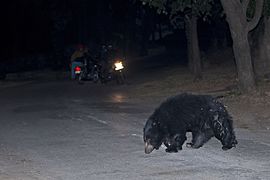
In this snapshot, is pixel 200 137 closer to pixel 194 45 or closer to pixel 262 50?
pixel 262 50

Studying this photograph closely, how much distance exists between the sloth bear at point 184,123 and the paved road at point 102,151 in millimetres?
232

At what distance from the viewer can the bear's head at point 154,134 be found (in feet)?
32.4

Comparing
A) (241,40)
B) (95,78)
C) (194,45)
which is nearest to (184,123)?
(241,40)

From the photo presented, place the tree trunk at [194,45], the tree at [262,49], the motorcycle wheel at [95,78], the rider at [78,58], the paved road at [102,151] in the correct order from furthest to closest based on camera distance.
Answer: the rider at [78,58] → the motorcycle wheel at [95,78] → the tree trunk at [194,45] → the tree at [262,49] → the paved road at [102,151]

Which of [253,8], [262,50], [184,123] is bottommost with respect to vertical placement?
[184,123]

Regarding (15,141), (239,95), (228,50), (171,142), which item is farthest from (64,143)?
(228,50)

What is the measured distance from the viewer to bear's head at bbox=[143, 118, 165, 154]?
32.4 feet

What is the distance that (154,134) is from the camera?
9.88 meters

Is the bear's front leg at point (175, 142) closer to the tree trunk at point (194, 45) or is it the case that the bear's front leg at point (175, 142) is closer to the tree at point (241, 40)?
the tree at point (241, 40)

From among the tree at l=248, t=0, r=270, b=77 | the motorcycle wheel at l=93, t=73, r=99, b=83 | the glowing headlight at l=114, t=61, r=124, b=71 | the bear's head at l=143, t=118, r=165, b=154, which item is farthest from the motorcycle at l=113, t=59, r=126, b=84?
the bear's head at l=143, t=118, r=165, b=154

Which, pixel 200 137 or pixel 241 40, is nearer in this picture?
pixel 200 137

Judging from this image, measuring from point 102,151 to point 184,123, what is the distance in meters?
1.62

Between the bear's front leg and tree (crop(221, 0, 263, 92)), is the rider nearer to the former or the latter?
tree (crop(221, 0, 263, 92))

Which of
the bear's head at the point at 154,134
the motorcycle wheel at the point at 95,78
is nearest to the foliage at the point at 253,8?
the motorcycle wheel at the point at 95,78
